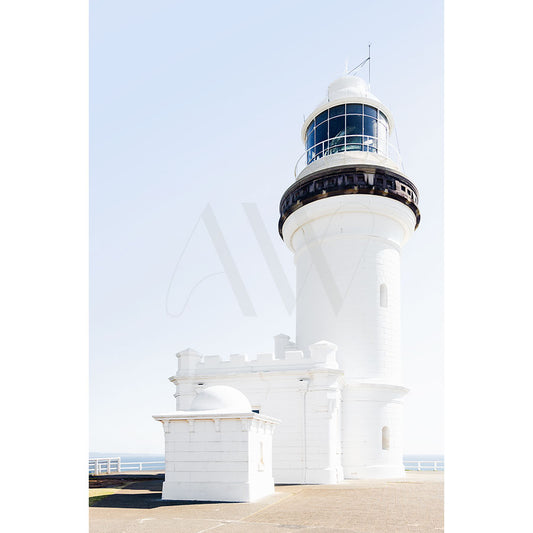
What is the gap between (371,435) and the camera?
1764cm

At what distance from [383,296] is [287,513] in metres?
11.2

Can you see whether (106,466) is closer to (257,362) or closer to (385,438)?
(257,362)

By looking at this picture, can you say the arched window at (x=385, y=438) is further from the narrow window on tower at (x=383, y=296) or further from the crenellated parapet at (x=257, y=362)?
the narrow window on tower at (x=383, y=296)

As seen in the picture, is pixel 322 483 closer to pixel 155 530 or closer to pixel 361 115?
pixel 155 530

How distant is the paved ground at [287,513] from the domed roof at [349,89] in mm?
14826

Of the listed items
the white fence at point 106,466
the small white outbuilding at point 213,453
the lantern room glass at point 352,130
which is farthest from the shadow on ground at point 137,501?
the lantern room glass at point 352,130

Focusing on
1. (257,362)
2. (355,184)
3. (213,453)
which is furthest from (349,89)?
(213,453)

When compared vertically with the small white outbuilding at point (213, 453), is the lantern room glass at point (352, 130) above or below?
above

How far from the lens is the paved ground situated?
321 inches

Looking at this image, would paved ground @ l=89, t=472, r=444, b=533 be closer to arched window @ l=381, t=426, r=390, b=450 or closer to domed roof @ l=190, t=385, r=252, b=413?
domed roof @ l=190, t=385, r=252, b=413

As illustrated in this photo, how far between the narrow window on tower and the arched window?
4414 millimetres

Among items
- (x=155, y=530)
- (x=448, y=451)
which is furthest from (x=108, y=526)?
(x=448, y=451)

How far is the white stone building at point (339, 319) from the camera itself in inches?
638

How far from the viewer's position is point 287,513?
31.2ft
